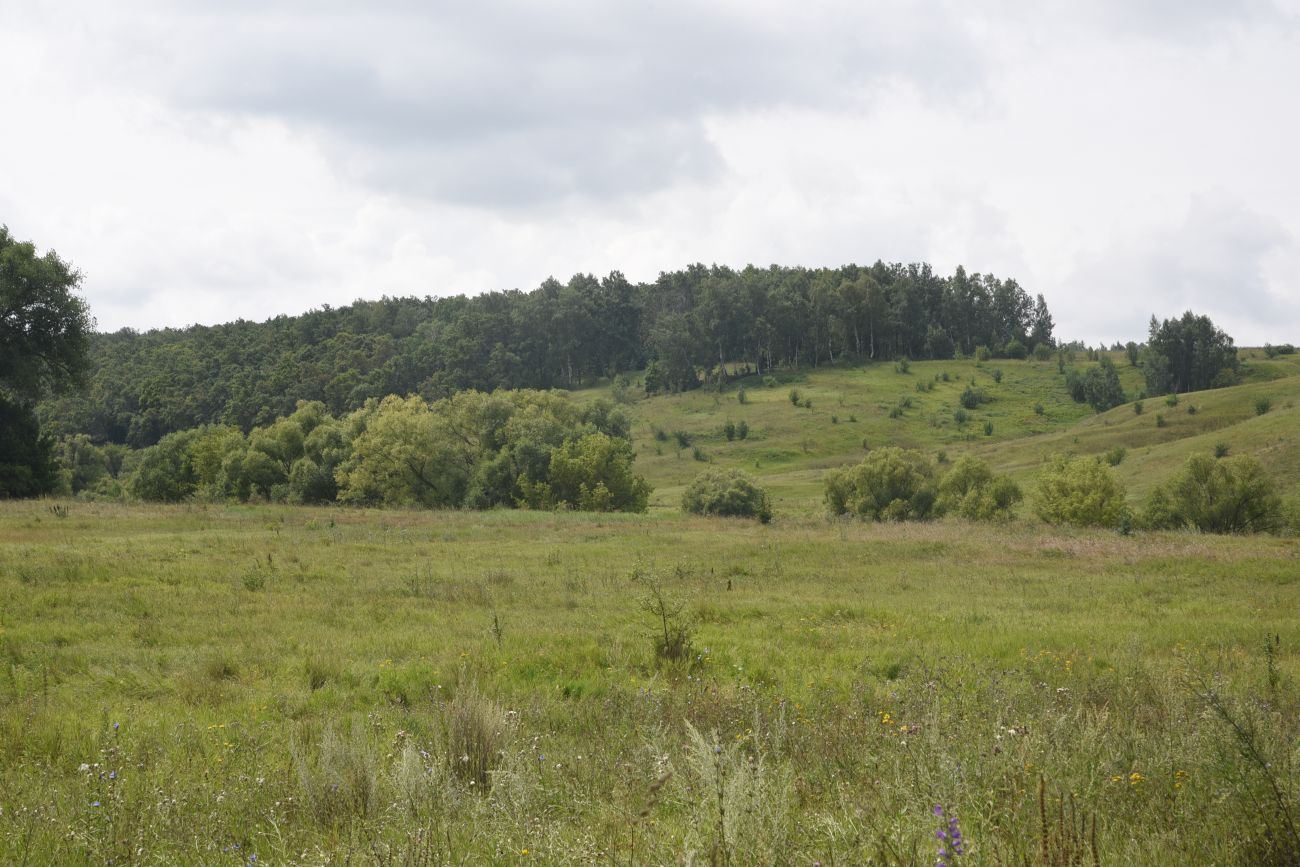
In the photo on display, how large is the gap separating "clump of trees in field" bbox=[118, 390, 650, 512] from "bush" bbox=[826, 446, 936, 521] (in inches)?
624

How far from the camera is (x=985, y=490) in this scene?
46.9 metres

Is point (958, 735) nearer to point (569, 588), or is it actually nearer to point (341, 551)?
point (569, 588)

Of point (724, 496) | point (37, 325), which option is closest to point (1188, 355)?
point (724, 496)

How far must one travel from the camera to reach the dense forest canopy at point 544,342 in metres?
120

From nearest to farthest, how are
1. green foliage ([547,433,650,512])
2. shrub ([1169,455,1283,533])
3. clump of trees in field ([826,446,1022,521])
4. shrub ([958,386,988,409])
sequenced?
shrub ([1169,455,1283,533]), clump of trees in field ([826,446,1022,521]), green foliage ([547,433,650,512]), shrub ([958,386,988,409])

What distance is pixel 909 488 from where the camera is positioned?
50.3 meters

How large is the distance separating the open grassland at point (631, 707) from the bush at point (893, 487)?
80.2 feet

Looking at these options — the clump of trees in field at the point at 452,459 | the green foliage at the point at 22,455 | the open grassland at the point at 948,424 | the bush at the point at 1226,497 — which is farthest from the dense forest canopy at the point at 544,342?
the bush at the point at 1226,497

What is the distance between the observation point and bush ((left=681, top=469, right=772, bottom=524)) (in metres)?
52.1

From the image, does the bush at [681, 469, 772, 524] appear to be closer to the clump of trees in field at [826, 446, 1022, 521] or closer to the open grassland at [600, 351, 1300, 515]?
the clump of trees in field at [826, 446, 1022, 521]

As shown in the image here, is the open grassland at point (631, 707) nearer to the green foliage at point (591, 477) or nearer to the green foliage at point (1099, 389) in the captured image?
the green foliage at point (591, 477)

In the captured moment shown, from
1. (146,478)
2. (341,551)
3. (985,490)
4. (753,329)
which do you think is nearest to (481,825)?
(341,551)

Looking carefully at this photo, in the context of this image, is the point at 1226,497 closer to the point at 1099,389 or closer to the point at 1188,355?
the point at 1099,389

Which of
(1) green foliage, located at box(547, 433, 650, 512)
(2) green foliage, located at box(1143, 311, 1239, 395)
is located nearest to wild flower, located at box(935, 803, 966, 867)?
(1) green foliage, located at box(547, 433, 650, 512)
